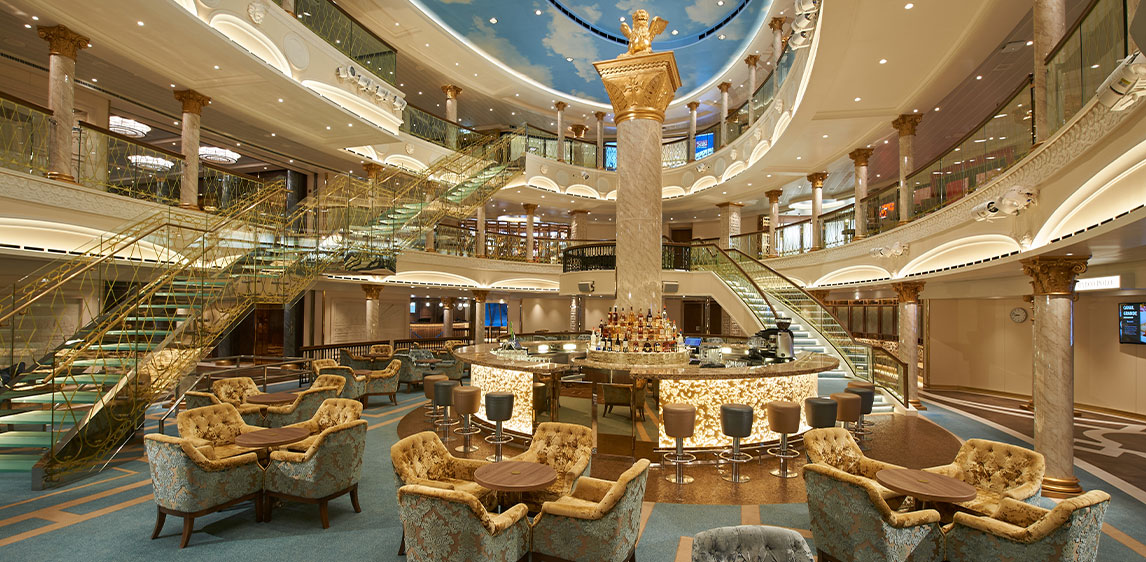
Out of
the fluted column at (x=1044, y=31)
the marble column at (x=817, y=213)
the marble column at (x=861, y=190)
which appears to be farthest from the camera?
the marble column at (x=817, y=213)

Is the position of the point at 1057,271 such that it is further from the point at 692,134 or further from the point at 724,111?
the point at 692,134

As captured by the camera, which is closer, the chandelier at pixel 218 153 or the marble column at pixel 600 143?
the chandelier at pixel 218 153

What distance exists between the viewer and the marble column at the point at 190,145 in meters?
10.3

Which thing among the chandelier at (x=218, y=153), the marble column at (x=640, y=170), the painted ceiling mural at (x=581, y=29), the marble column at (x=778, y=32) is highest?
the painted ceiling mural at (x=581, y=29)

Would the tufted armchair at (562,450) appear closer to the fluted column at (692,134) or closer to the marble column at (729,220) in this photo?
the marble column at (729,220)

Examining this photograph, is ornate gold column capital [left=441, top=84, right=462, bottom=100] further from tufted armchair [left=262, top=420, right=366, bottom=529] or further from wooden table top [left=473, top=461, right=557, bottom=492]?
wooden table top [left=473, top=461, right=557, bottom=492]

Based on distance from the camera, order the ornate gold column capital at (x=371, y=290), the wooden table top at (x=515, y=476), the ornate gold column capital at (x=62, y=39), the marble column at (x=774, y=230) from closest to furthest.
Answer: the wooden table top at (x=515, y=476) < the ornate gold column capital at (x=62, y=39) < the ornate gold column capital at (x=371, y=290) < the marble column at (x=774, y=230)

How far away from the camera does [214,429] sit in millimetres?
5789

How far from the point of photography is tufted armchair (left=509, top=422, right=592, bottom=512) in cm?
460

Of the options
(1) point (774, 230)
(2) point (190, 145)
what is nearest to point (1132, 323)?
(1) point (774, 230)

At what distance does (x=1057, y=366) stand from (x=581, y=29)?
15813 millimetres

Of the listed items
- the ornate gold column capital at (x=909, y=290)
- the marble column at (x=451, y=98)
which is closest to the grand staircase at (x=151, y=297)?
the marble column at (x=451, y=98)

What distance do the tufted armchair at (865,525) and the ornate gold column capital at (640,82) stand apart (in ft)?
21.3

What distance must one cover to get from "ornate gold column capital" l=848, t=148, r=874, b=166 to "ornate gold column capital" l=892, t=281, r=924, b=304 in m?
3.80
